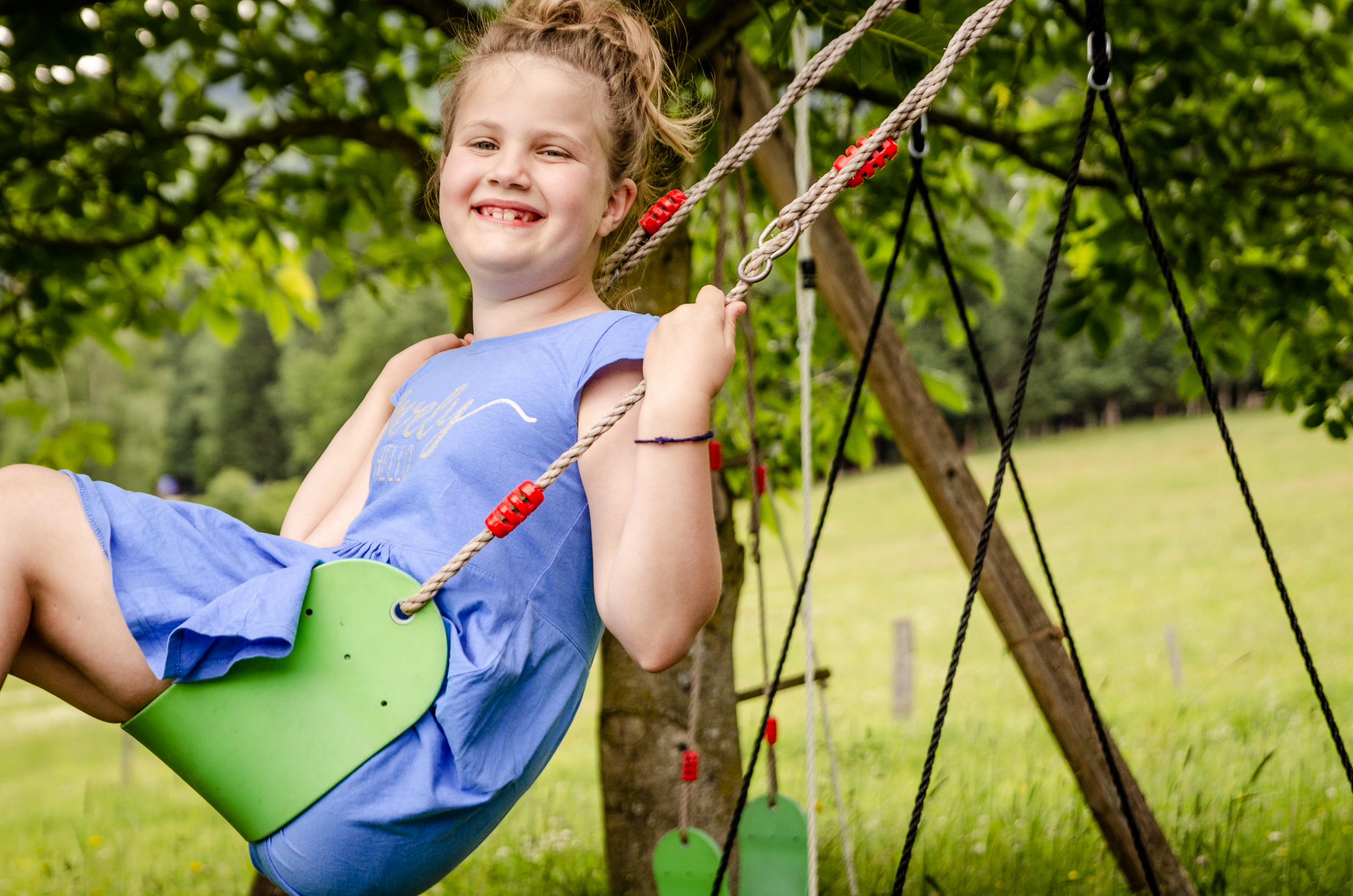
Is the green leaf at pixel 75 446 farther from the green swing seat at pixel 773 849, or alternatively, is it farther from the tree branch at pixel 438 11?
the green swing seat at pixel 773 849

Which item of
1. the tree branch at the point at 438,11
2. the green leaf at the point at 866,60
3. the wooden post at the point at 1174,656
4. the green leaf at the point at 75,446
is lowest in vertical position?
the wooden post at the point at 1174,656

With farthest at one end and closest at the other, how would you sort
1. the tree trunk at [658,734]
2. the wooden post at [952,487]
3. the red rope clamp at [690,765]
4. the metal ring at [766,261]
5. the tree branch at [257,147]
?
the tree branch at [257,147], the tree trunk at [658,734], the wooden post at [952,487], the red rope clamp at [690,765], the metal ring at [766,261]

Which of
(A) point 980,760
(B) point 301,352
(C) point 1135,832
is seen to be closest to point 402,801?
(C) point 1135,832

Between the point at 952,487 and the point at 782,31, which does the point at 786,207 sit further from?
the point at 952,487

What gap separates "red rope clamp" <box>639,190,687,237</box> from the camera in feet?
4.96

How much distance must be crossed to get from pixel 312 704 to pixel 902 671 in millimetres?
8281

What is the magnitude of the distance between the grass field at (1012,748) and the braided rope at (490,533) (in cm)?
220

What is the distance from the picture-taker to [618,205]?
5.43 ft

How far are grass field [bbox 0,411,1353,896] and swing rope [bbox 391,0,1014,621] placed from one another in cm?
220

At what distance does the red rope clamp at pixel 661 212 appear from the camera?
151 centimetres

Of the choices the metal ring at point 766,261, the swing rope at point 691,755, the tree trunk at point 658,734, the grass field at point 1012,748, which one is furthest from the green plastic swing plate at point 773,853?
the metal ring at point 766,261

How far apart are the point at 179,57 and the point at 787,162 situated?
8.49 ft

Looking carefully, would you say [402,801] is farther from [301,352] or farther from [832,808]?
[301,352]

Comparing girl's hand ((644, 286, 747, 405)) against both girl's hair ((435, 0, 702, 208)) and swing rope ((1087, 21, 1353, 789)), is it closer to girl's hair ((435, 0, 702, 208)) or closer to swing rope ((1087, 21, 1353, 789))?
girl's hair ((435, 0, 702, 208))
